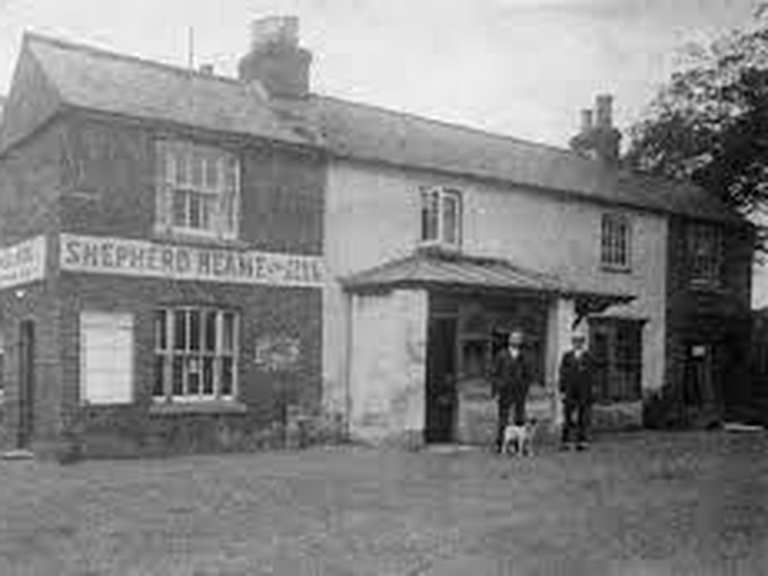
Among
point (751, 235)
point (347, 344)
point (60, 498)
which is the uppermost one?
point (751, 235)

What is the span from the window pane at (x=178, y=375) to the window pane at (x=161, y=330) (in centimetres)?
33

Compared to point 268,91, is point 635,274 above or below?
below

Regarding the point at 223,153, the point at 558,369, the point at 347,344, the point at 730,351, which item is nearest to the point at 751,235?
the point at 730,351

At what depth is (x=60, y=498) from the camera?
1566cm

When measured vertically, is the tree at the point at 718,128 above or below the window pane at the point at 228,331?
above

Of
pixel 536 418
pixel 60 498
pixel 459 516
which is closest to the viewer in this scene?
pixel 459 516

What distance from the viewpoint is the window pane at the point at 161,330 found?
22.2m

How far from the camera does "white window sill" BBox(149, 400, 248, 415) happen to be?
21.9 meters

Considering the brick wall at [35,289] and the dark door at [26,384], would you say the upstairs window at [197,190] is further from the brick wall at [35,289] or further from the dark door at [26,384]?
the dark door at [26,384]

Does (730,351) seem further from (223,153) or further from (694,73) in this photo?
(223,153)

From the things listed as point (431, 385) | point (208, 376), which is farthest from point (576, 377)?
point (208, 376)

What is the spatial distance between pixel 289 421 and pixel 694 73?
67.9 feet

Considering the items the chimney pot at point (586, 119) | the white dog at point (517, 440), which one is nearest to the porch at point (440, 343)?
the white dog at point (517, 440)

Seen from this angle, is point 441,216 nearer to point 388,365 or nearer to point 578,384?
point 388,365
